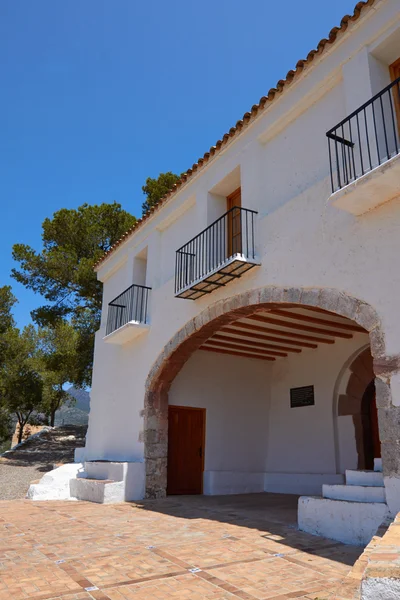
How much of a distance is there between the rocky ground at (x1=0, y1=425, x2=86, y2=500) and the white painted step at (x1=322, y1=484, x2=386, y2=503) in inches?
266

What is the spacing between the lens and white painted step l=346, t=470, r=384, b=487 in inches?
203

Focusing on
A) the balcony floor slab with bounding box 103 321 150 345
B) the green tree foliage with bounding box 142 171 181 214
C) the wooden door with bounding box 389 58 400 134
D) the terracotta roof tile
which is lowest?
the balcony floor slab with bounding box 103 321 150 345

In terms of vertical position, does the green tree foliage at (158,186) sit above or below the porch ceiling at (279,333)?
above

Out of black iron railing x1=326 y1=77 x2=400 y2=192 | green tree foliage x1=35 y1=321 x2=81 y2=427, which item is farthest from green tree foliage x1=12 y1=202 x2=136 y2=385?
black iron railing x1=326 y1=77 x2=400 y2=192

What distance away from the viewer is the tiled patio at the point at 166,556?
3.51m

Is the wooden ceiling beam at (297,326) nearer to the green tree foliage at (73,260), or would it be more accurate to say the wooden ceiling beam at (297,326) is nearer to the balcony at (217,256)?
the balcony at (217,256)

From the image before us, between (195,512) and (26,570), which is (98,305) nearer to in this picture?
(195,512)

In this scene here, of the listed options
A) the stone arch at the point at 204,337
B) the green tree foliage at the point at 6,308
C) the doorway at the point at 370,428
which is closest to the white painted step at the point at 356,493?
the stone arch at the point at 204,337

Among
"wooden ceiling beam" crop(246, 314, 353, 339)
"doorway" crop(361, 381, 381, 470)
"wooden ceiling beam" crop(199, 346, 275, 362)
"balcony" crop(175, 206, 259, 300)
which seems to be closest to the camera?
"balcony" crop(175, 206, 259, 300)

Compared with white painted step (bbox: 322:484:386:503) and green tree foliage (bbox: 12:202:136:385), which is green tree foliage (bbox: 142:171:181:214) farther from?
white painted step (bbox: 322:484:386:503)

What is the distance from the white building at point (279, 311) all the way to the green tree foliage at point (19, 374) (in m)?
10.9

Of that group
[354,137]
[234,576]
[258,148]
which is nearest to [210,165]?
[258,148]

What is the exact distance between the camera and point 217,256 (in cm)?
792

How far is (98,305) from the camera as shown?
1622 centimetres
